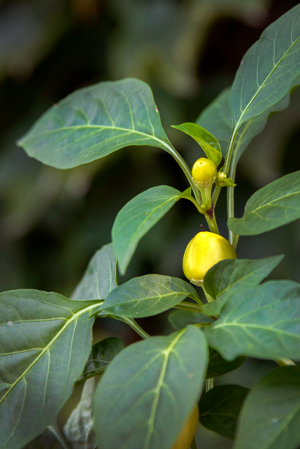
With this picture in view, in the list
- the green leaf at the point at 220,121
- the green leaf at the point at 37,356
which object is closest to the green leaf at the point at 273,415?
the green leaf at the point at 37,356

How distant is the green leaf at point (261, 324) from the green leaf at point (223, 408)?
68mm

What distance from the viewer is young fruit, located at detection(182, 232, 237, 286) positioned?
27 cm

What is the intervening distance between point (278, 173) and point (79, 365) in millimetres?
844

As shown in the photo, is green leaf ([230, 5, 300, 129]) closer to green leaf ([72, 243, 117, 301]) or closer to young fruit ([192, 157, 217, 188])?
young fruit ([192, 157, 217, 188])

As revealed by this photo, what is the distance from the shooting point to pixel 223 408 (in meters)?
0.26

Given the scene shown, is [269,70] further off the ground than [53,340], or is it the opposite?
[269,70]

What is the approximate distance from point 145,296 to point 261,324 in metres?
0.08

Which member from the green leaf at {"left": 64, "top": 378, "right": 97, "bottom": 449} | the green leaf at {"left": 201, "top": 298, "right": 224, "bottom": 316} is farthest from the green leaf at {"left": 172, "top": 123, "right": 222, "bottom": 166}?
the green leaf at {"left": 64, "top": 378, "right": 97, "bottom": 449}

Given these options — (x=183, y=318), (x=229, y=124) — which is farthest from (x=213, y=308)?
(x=229, y=124)

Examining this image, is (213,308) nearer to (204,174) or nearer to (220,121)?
(204,174)

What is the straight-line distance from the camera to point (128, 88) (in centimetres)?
33

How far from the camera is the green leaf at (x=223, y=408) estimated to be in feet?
0.82

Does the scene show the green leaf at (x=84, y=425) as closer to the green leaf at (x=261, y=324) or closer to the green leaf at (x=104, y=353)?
the green leaf at (x=104, y=353)

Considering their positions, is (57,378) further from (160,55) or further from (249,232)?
(160,55)
